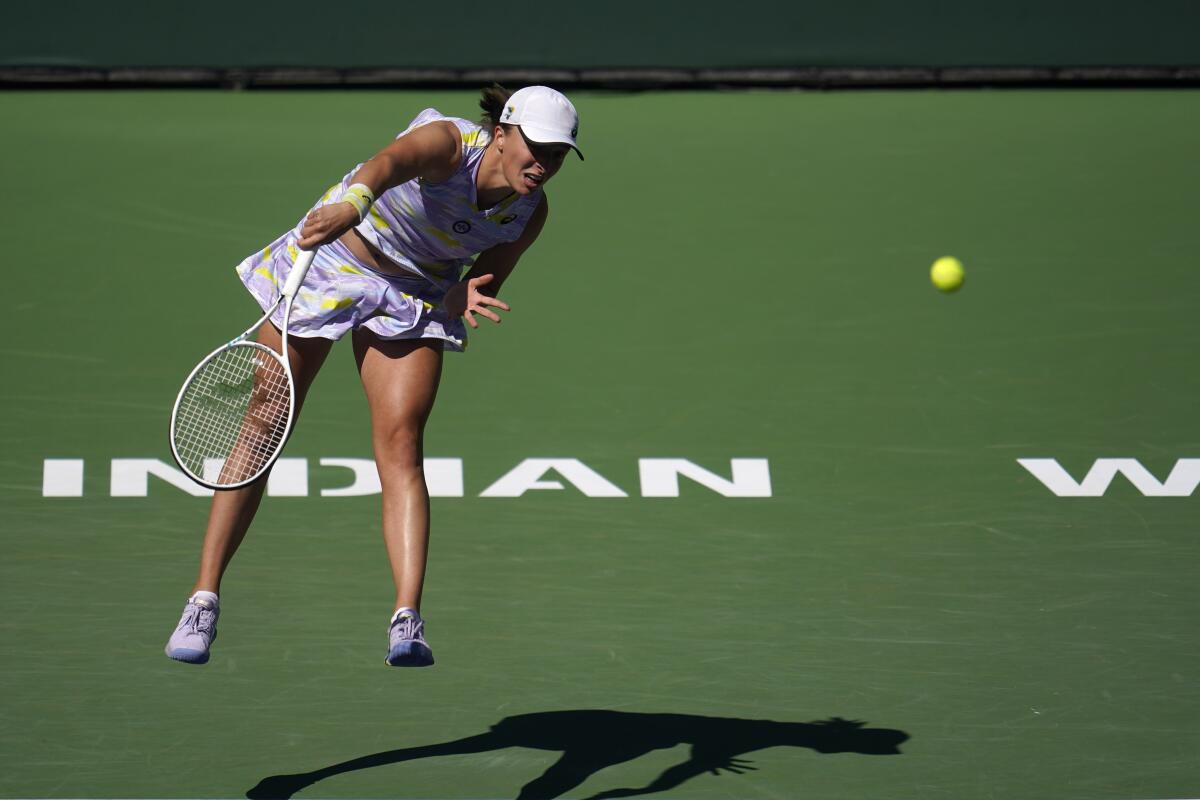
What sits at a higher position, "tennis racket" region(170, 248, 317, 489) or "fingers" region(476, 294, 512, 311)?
"fingers" region(476, 294, 512, 311)

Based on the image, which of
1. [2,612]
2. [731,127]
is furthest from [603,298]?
[2,612]

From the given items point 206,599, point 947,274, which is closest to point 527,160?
point 206,599

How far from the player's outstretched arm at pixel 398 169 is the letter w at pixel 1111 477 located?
377 centimetres

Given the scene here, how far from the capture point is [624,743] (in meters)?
7.69

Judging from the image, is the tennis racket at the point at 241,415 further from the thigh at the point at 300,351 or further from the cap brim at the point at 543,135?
the cap brim at the point at 543,135

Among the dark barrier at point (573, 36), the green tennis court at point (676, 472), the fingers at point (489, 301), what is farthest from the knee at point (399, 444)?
the dark barrier at point (573, 36)

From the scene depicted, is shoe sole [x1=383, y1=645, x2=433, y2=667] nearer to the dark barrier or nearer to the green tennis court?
the green tennis court

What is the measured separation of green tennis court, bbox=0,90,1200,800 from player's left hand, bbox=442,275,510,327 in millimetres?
1533

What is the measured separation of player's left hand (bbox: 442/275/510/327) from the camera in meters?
6.99

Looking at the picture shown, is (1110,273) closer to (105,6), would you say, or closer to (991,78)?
(991,78)

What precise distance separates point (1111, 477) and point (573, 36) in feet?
15.6

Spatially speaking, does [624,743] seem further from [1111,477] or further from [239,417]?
[1111,477]

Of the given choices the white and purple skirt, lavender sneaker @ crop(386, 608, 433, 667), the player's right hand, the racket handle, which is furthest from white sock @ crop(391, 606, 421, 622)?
the player's right hand

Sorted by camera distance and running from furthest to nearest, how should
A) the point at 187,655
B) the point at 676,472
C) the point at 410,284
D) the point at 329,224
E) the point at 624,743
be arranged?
the point at 676,472
the point at 624,743
the point at 410,284
the point at 187,655
the point at 329,224
